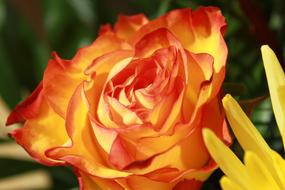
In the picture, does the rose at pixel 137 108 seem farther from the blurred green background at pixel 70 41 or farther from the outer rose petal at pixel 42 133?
the blurred green background at pixel 70 41

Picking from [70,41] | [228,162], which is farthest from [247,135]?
[70,41]

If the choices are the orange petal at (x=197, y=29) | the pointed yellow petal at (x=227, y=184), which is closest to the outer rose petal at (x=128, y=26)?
the orange petal at (x=197, y=29)

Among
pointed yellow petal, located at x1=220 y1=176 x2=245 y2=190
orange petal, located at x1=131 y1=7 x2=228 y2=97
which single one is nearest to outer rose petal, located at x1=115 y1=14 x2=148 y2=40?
orange petal, located at x1=131 y1=7 x2=228 y2=97

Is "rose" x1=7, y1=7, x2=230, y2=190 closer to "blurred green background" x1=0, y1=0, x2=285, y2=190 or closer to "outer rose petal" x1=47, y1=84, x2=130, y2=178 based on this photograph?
"outer rose petal" x1=47, y1=84, x2=130, y2=178

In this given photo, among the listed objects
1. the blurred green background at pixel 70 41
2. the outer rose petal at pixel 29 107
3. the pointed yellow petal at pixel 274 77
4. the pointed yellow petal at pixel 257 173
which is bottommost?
the blurred green background at pixel 70 41

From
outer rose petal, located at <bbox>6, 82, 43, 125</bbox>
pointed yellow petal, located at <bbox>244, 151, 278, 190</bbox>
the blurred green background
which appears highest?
outer rose petal, located at <bbox>6, 82, 43, 125</bbox>

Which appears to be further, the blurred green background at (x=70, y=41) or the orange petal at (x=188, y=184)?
the blurred green background at (x=70, y=41)

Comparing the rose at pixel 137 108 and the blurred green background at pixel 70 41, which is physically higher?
the rose at pixel 137 108
